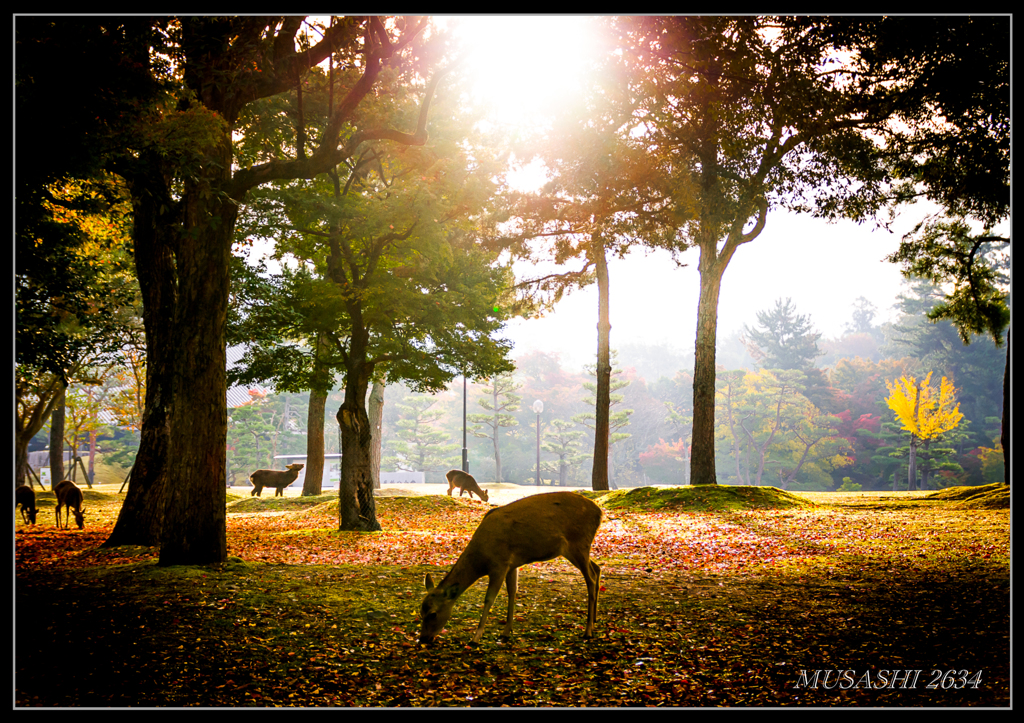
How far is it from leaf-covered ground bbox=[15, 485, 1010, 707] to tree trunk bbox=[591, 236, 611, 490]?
460 inches

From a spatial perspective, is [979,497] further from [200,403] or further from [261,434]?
[261,434]

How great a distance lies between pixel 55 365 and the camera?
788 centimetres

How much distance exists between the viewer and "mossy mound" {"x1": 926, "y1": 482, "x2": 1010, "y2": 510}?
45.2 feet

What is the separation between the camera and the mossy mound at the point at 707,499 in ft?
49.9

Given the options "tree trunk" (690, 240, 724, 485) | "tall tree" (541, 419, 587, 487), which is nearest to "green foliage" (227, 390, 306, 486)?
"tall tree" (541, 419, 587, 487)

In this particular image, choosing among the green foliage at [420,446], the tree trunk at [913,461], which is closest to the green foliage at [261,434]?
the green foliage at [420,446]

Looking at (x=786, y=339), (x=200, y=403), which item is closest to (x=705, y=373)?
(x=200, y=403)

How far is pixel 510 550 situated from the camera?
4.76 meters

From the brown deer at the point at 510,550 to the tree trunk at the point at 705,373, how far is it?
12870 mm

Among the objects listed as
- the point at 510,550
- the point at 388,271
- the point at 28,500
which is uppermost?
the point at 388,271

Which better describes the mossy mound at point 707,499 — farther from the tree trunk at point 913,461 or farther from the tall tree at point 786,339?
the tall tree at point 786,339

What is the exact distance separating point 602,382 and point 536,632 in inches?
655

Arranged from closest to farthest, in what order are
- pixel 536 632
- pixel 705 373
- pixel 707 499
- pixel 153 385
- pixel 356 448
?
pixel 536 632
pixel 153 385
pixel 356 448
pixel 707 499
pixel 705 373

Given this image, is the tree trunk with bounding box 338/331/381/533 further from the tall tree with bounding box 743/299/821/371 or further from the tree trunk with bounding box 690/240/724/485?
the tall tree with bounding box 743/299/821/371
